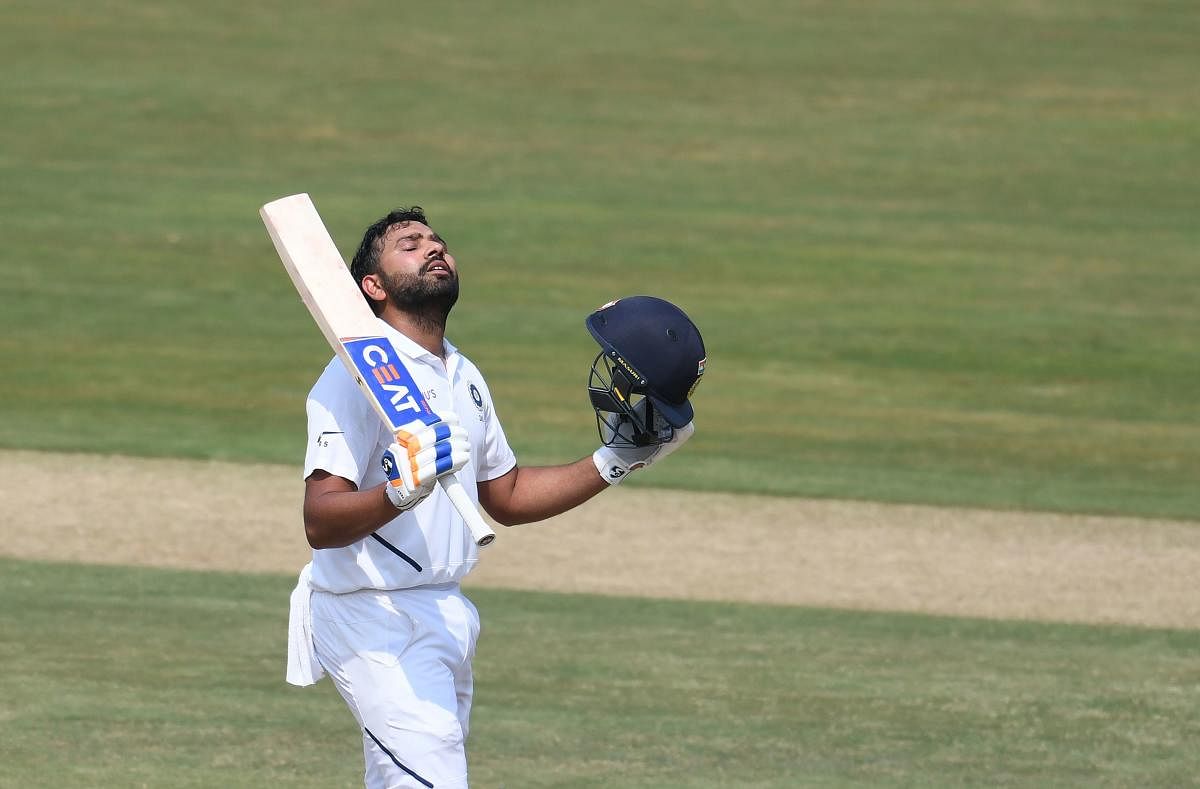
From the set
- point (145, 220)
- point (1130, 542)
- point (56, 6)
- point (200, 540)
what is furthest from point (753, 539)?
point (56, 6)

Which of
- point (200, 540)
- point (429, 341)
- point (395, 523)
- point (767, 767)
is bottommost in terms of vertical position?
point (200, 540)

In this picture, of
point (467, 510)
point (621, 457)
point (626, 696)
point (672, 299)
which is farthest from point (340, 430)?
point (672, 299)

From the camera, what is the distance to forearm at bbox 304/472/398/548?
477 cm

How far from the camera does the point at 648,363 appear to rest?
5.26 metres

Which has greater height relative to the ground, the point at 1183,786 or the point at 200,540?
the point at 1183,786

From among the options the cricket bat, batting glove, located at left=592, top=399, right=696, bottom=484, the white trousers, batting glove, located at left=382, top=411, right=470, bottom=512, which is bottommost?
the white trousers

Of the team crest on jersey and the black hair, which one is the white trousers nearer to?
the team crest on jersey

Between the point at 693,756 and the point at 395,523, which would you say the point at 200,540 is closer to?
the point at 693,756

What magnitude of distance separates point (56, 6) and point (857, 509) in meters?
18.5

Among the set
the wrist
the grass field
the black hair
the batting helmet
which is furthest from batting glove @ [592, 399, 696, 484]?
the grass field

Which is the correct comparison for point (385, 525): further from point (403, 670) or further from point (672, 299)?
A: point (672, 299)

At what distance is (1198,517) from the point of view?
1220 cm

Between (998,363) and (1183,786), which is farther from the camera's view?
(998,363)

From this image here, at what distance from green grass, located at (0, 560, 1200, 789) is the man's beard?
2.37m
